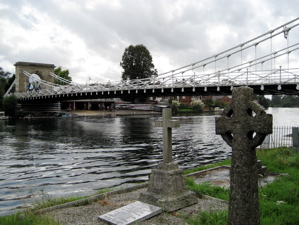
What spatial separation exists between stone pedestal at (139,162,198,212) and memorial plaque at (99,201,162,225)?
0.22 metres

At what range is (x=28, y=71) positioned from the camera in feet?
249

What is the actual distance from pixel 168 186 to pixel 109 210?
4.34 feet

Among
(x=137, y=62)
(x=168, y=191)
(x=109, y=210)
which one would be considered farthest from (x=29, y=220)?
(x=137, y=62)

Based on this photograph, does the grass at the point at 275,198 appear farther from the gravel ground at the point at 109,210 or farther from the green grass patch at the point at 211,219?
the gravel ground at the point at 109,210

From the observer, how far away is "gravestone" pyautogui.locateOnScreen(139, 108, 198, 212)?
20.8 feet

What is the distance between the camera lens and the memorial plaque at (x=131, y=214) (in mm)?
5549

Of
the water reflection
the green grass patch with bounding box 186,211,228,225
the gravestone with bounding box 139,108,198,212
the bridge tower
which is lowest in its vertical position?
the water reflection

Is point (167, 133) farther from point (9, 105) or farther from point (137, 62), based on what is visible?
point (137, 62)

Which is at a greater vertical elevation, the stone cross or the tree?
the tree

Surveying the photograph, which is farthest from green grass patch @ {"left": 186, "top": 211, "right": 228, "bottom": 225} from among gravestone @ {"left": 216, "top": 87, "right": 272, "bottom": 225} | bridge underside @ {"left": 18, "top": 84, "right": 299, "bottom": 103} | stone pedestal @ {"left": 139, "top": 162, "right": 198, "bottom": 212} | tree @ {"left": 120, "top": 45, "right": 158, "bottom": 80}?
tree @ {"left": 120, "top": 45, "right": 158, "bottom": 80}

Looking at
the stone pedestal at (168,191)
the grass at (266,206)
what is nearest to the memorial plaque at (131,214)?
the stone pedestal at (168,191)

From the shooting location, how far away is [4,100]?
57094mm

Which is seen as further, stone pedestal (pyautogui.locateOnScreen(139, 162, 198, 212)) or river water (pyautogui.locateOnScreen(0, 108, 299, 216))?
river water (pyautogui.locateOnScreen(0, 108, 299, 216))

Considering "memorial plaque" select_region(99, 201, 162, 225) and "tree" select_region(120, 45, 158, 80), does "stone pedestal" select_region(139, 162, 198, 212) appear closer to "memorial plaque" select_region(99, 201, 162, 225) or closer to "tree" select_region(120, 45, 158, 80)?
"memorial plaque" select_region(99, 201, 162, 225)
